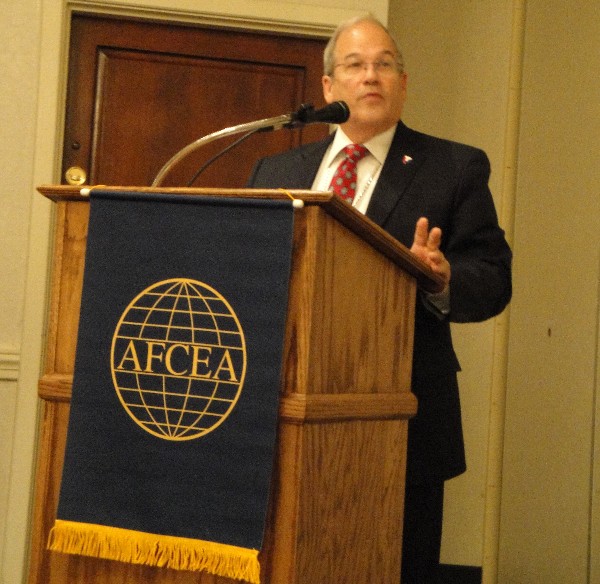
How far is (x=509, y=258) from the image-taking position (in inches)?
76.5

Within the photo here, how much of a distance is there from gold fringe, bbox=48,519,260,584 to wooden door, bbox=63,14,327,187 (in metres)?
2.17

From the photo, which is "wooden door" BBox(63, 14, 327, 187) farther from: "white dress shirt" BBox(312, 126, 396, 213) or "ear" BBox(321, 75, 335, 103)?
"white dress shirt" BBox(312, 126, 396, 213)

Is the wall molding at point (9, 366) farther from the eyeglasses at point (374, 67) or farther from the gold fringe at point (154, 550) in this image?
the gold fringe at point (154, 550)

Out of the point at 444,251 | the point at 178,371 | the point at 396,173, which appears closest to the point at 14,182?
the point at 396,173

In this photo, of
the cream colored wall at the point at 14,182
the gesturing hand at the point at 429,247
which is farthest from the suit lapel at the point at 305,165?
the cream colored wall at the point at 14,182

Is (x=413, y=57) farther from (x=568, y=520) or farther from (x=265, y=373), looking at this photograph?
(x=265, y=373)

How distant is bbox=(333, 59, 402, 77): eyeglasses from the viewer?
2.17 metres

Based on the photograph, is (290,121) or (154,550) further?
(290,121)

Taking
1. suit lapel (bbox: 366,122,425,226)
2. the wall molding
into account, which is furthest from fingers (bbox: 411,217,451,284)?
the wall molding

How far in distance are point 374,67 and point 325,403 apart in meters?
1.10

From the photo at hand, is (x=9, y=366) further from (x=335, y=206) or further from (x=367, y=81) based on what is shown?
(x=335, y=206)

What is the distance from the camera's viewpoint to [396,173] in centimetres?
198

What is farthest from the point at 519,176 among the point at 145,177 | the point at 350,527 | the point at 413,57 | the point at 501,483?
the point at 350,527

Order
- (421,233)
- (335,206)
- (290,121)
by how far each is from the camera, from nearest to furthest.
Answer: (335,206) < (421,233) < (290,121)
